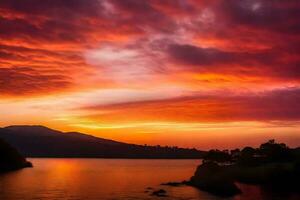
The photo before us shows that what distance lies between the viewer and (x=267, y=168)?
532ft

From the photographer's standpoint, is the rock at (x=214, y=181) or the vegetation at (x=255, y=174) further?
the vegetation at (x=255, y=174)

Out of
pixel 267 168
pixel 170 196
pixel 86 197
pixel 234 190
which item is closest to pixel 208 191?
pixel 234 190

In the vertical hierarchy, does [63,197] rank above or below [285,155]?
below

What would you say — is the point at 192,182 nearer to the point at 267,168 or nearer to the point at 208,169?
the point at 208,169

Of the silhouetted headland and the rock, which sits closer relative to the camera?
the rock

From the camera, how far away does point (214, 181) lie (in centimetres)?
12231

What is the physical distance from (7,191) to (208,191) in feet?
185

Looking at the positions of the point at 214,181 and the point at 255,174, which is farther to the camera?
the point at 255,174

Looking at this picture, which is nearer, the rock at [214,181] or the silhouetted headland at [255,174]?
the rock at [214,181]

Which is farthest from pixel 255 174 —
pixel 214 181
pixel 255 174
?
pixel 214 181

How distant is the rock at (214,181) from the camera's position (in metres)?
116

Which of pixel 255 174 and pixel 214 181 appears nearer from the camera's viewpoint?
pixel 214 181

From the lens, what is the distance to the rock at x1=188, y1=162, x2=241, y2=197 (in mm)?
115688

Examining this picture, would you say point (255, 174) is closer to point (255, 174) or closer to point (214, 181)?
point (255, 174)
